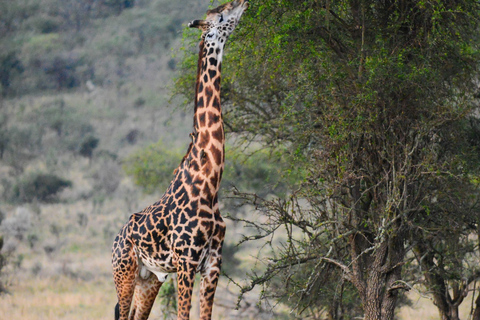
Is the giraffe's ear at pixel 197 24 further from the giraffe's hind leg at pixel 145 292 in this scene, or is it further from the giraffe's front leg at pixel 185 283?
the giraffe's hind leg at pixel 145 292

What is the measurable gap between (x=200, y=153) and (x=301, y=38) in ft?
9.28

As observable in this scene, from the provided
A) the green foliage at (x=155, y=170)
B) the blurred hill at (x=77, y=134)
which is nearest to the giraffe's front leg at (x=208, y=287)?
the blurred hill at (x=77, y=134)

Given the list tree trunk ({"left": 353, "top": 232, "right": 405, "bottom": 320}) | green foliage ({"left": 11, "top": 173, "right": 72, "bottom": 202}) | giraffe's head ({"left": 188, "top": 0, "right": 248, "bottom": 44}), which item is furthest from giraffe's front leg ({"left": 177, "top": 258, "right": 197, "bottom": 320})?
green foliage ({"left": 11, "top": 173, "right": 72, "bottom": 202})

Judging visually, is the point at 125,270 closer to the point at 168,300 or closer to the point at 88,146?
the point at 168,300

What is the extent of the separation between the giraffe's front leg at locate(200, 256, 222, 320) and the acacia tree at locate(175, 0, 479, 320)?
4.20ft

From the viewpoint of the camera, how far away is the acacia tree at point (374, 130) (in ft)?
26.0

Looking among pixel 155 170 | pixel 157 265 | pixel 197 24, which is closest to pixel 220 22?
pixel 197 24

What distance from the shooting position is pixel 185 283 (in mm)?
6359

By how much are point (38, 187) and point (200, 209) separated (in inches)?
1045

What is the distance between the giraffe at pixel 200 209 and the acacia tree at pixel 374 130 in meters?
1.18

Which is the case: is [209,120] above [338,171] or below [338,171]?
below

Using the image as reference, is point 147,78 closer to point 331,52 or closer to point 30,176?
point 30,176

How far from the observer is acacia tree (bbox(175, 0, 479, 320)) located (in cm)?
791

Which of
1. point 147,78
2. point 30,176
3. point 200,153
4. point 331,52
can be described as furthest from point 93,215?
point 200,153
